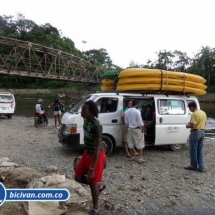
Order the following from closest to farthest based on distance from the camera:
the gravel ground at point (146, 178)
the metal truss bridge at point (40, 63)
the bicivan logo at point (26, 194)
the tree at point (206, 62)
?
the bicivan logo at point (26, 194) < the gravel ground at point (146, 178) < the metal truss bridge at point (40, 63) < the tree at point (206, 62)

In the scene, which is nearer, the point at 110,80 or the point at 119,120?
the point at 119,120

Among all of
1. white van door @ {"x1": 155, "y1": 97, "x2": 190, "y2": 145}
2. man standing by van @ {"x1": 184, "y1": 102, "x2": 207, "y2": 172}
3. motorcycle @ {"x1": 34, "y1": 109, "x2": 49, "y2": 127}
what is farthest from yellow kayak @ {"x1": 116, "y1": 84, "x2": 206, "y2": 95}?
motorcycle @ {"x1": 34, "y1": 109, "x2": 49, "y2": 127}

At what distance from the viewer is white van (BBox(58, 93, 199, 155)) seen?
7340 mm

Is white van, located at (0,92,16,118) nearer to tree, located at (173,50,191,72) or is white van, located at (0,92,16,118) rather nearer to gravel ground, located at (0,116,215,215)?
gravel ground, located at (0,116,215,215)

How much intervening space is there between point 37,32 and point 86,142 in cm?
7880

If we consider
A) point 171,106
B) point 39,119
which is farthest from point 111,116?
point 39,119

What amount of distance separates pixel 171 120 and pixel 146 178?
2.77m

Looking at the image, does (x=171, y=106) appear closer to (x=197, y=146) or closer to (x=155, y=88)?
(x=155, y=88)

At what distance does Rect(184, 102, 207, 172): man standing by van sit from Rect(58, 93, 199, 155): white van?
1.67 m

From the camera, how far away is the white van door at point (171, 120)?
8.04 m

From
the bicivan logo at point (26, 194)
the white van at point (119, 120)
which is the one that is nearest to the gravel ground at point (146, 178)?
the white van at point (119, 120)

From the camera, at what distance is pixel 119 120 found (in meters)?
7.71

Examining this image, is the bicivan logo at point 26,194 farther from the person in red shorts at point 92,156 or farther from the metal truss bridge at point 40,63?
the metal truss bridge at point 40,63

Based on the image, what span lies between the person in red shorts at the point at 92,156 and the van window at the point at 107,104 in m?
3.98
